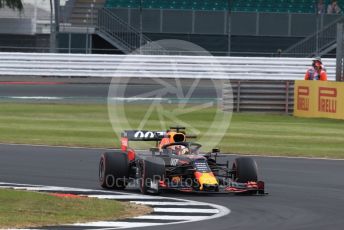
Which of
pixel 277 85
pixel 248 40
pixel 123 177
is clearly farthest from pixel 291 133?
pixel 248 40

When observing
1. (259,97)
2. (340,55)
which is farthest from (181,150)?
(259,97)

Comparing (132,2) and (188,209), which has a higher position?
(132,2)

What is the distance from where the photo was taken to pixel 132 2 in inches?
2071

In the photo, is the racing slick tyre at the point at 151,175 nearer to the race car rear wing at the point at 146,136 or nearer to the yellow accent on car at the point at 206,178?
the yellow accent on car at the point at 206,178

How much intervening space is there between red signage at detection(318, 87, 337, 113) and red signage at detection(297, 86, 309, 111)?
659 millimetres

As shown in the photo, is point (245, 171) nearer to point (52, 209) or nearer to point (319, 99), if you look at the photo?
point (52, 209)

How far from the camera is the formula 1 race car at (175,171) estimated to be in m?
15.5

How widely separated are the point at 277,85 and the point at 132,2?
1973 cm

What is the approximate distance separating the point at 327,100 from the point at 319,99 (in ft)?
1.21

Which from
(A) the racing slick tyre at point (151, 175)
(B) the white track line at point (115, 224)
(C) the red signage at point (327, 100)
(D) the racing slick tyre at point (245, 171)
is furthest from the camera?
(C) the red signage at point (327, 100)

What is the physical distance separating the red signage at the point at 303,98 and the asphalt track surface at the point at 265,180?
11.4 m

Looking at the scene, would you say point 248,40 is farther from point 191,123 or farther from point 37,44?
point 191,123

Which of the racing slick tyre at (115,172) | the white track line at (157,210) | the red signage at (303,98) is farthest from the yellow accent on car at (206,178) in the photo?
the red signage at (303,98)

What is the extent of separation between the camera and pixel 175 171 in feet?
52.1
